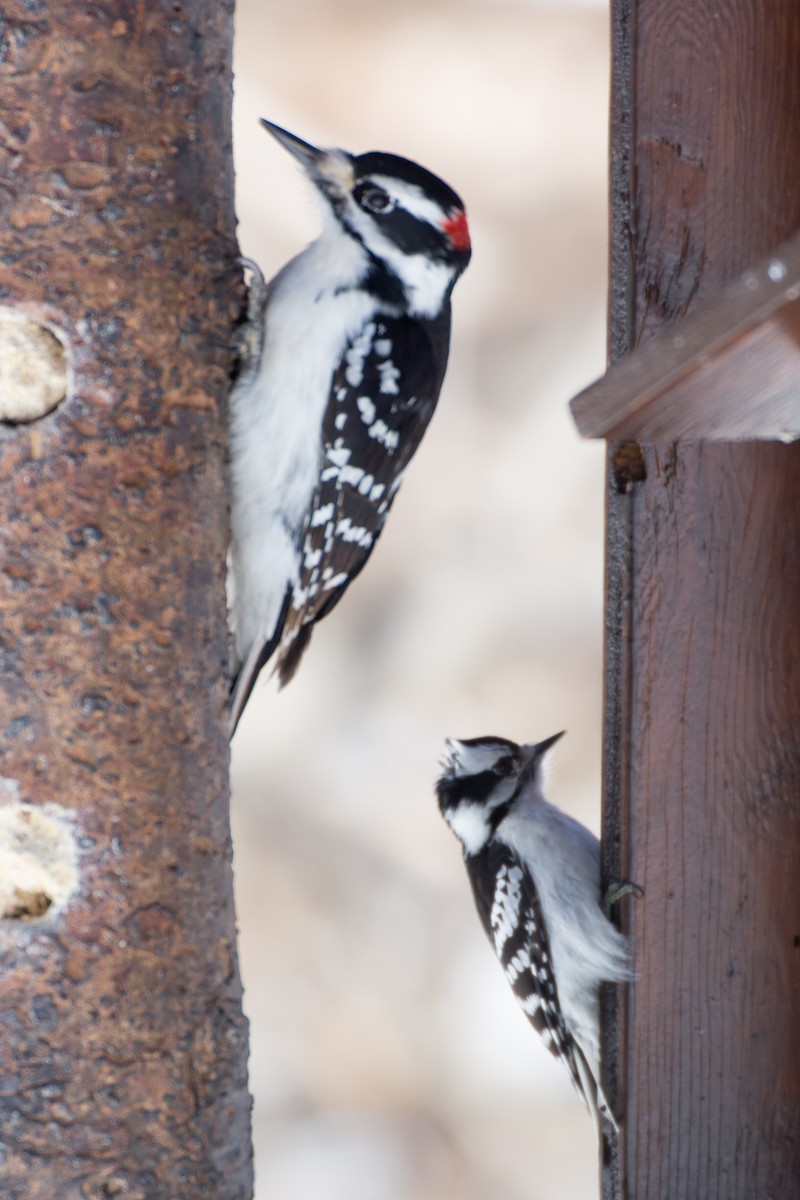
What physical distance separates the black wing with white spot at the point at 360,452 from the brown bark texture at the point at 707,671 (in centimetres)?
36

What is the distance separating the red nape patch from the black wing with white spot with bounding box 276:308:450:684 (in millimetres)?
117

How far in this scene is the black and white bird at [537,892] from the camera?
1.97 meters

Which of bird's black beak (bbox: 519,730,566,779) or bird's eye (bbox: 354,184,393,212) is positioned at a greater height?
bird's eye (bbox: 354,184,393,212)

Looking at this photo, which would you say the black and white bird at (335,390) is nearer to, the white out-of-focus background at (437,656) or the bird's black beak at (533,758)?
the bird's black beak at (533,758)

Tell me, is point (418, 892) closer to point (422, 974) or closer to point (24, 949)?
point (422, 974)

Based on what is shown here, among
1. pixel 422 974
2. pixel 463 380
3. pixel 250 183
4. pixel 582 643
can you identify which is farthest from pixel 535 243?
pixel 422 974

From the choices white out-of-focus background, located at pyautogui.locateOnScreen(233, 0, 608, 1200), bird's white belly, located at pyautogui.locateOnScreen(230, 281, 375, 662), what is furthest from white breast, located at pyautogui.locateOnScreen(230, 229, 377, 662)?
white out-of-focus background, located at pyautogui.locateOnScreen(233, 0, 608, 1200)

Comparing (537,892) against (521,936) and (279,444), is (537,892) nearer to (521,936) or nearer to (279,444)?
(521,936)

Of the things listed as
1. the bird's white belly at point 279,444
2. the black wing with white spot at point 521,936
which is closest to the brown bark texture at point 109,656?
the bird's white belly at point 279,444

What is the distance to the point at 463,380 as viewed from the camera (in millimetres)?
2812

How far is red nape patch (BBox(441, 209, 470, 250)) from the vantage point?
2.04 meters

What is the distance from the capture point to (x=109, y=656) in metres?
1.37

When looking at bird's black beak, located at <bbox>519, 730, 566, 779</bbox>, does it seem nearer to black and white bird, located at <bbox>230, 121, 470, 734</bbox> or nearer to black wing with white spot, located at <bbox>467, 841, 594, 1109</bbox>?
black wing with white spot, located at <bbox>467, 841, 594, 1109</bbox>

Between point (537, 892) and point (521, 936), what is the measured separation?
0.26 feet
